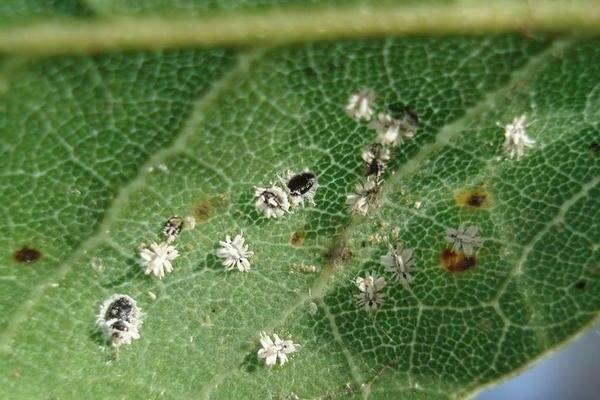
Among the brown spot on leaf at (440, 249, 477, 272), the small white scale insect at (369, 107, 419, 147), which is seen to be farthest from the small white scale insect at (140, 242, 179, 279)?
the brown spot on leaf at (440, 249, 477, 272)

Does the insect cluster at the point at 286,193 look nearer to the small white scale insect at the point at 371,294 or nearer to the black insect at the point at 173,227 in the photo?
the black insect at the point at 173,227

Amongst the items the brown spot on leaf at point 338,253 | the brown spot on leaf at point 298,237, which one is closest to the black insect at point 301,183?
the brown spot on leaf at point 298,237

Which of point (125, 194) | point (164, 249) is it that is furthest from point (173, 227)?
point (125, 194)

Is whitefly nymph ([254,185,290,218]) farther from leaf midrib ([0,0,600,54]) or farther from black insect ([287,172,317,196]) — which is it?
leaf midrib ([0,0,600,54])

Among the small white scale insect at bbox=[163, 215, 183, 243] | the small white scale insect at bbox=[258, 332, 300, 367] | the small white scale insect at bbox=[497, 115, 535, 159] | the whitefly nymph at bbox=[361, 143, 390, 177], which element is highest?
the small white scale insect at bbox=[497, 115, 535, 159]

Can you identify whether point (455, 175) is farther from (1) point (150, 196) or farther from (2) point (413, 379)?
(1) point (150, 196)

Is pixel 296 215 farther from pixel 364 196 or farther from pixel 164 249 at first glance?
pixel 164 249
